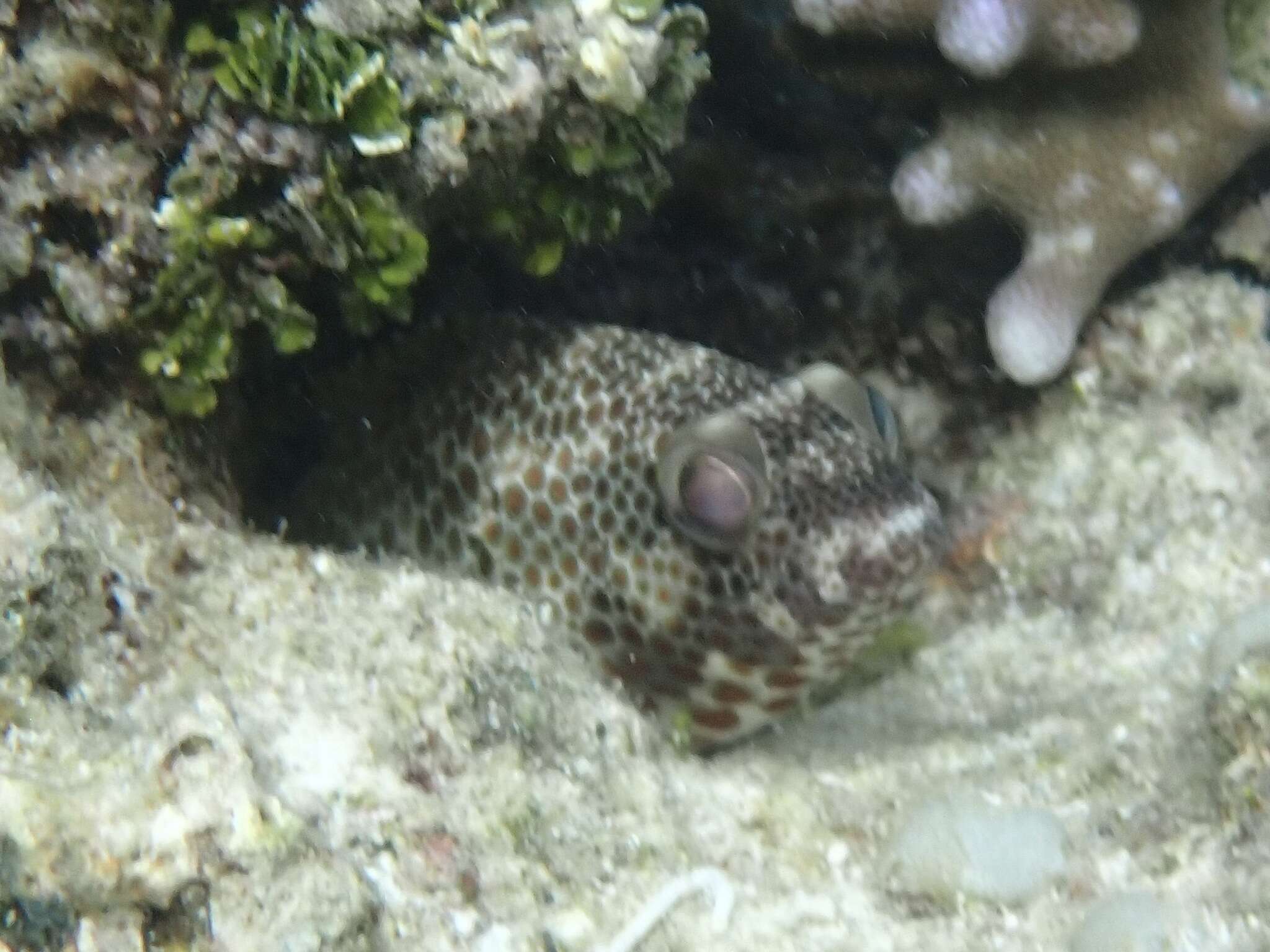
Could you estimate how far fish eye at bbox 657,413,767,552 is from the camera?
304 cm

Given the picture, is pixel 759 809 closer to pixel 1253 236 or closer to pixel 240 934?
pixel 240 934

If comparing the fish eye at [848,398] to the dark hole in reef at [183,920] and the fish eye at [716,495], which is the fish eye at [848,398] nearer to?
the fish eye at [716,495]

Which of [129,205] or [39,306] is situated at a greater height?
[129,205]

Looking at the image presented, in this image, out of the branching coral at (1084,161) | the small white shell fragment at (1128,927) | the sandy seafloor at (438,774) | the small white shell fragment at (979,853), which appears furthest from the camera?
the branching coral at (1084,161)

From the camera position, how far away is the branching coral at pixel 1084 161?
3354 mm

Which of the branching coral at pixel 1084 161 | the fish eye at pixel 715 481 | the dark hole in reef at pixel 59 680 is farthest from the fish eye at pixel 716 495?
the dark hole in reef at pixel 59 680

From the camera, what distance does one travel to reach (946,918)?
2166 millimetres

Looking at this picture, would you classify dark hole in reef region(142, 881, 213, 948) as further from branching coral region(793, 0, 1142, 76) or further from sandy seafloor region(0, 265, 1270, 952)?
branching coral region(793, 0, 1142, 76)

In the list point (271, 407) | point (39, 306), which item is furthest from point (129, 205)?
point (271, 407)

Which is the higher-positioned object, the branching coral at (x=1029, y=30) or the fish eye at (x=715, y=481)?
the branching coral at (x=1029, y=30)

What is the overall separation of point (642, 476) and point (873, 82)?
1.59 meters

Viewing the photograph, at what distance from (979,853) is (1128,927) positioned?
314 mm

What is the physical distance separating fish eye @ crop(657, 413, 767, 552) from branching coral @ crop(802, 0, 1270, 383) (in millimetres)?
1172

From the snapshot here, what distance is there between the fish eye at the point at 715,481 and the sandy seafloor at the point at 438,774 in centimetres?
52
